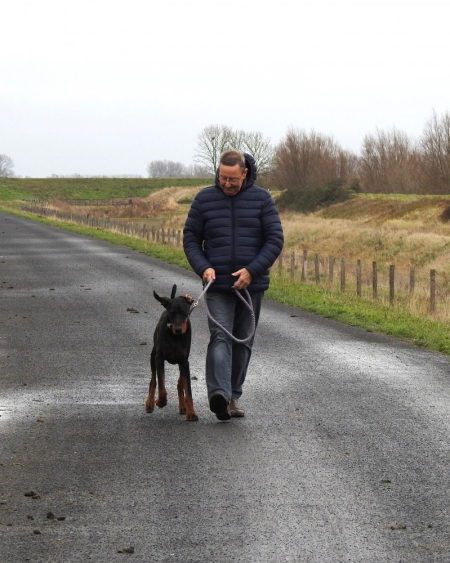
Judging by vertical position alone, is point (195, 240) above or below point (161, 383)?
above

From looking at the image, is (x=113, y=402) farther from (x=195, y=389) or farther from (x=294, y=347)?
(x=294, y=347)

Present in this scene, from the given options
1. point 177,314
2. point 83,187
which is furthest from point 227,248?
point 83,187

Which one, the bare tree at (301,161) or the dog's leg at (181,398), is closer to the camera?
the dog's leg at (181,398)

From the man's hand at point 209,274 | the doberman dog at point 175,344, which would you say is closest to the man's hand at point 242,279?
the man's hand at point 209,274

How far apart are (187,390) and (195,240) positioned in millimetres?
1198

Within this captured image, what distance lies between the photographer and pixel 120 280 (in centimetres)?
2216

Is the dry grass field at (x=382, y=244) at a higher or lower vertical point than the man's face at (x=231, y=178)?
lower

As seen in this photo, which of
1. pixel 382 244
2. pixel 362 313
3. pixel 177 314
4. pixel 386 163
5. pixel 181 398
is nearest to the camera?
pixel 177 314

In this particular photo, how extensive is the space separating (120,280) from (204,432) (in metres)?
15.2

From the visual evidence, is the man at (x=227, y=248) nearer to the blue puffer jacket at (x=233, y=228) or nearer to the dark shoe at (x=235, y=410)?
→ the blue puffer jacket at (x=233, y=228)

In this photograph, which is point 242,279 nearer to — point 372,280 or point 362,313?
point 362,313

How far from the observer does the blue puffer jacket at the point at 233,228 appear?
7410mm

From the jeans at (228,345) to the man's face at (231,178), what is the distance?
2.79ft

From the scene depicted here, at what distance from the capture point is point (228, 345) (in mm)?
7551
